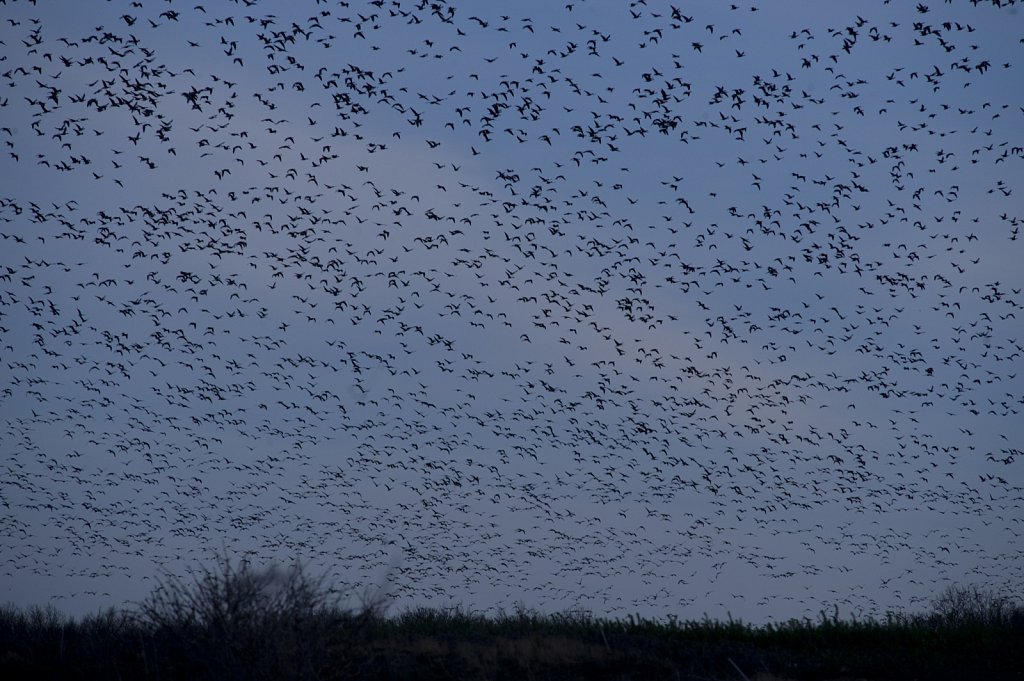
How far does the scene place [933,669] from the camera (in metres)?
15.9

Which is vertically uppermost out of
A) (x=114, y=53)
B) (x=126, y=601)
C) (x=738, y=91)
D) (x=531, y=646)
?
(x=114, y=53)

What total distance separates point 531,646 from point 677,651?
8.66 feet

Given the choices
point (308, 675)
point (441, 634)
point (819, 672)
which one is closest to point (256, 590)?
point (308, 675)

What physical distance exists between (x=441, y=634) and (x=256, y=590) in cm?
778

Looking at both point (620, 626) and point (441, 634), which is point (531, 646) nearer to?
point (441, 634)

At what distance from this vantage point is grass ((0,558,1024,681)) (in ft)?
40.4

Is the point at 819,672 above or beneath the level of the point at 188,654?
beneath

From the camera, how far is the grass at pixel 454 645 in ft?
40.4

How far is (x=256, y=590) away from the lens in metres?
12.2

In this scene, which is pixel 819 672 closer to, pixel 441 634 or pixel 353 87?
pixel 441 634

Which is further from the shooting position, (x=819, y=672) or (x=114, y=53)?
(x=114, y=53)

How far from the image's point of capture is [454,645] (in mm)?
17219

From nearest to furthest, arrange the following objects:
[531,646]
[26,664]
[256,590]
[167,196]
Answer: [256,590], [26,664], [531,646], [167,196]

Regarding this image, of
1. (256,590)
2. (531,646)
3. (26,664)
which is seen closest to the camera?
(256,590)
